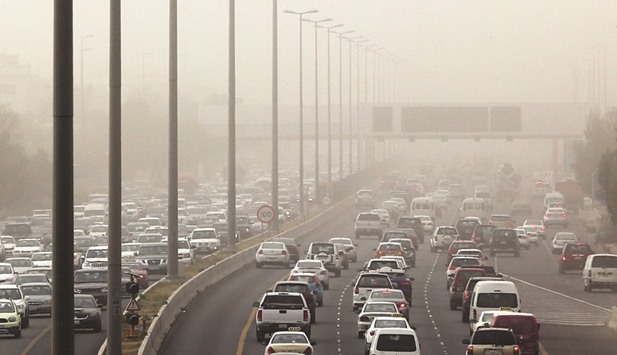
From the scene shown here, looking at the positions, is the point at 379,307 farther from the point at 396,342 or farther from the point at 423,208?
the point at 423,208

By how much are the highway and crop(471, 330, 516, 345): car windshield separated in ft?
19.2

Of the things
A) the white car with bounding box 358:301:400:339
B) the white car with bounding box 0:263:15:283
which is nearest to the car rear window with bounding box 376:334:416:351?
the white car with bounding box 358:301:400:339

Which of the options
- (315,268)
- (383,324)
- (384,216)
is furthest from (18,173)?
(383,324)

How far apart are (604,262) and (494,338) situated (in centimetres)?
3186

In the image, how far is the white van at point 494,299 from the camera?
4801 centimetres

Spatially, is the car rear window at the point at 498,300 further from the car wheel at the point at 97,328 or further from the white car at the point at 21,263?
the white car at the point at 21,263

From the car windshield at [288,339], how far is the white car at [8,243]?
158ft

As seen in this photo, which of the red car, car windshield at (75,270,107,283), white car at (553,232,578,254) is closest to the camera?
car windshield at (75,270,107,283)

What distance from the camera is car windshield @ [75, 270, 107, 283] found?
57438mm

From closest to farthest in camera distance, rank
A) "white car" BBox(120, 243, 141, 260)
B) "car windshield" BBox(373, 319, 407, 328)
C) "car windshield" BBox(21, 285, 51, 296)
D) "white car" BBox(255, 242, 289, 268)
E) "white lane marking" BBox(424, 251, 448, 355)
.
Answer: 1. "car windshield" BBox(373, 319, 407, 328)
2. "white lane marking" BBox(424, 251, 448, 355)
3. "car windshield" BBox(21, 285, 51, 296)
4. "white car" BBox(120, 243, 141, 260)
5. "white car" BBox(255, 242, 289, 268)

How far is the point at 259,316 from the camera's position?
4650 centimetres

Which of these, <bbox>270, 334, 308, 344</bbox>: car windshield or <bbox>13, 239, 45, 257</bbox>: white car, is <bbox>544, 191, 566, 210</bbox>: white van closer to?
<bbox>13, 239, 45, 257</bbox>: white car

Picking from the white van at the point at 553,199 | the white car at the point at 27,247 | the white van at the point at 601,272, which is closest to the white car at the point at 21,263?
the white car at the point at 27,247

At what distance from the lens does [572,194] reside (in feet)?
496
